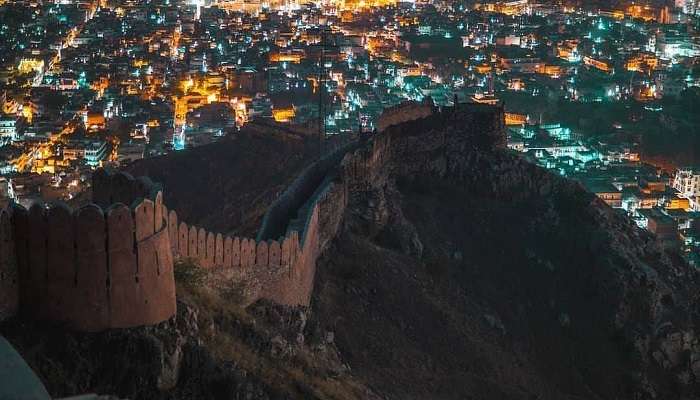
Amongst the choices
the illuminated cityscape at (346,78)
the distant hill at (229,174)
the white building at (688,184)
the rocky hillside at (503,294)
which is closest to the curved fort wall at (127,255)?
the rocky hillside at (503,294)

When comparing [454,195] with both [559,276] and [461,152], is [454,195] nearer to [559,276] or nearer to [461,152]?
[461,152]

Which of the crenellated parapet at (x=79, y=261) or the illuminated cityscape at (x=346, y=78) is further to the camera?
the illuminated cityscape at (x=346, y=78)

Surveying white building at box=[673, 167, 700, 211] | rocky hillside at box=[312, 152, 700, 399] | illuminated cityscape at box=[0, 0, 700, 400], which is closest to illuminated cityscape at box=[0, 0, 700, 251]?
white building at box=[673, 167, 700, 211]

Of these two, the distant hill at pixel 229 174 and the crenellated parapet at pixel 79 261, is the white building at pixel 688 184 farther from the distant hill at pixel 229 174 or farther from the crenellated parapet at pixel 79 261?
the crenellated parapet at pixel 79 261

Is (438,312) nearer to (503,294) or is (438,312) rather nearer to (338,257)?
(338,257)

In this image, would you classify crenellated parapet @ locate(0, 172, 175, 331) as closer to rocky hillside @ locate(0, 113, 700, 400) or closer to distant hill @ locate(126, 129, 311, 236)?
rocky hillside @ locate(0, 113, 700, 400)

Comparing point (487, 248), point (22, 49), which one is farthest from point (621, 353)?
point (22, 49)
